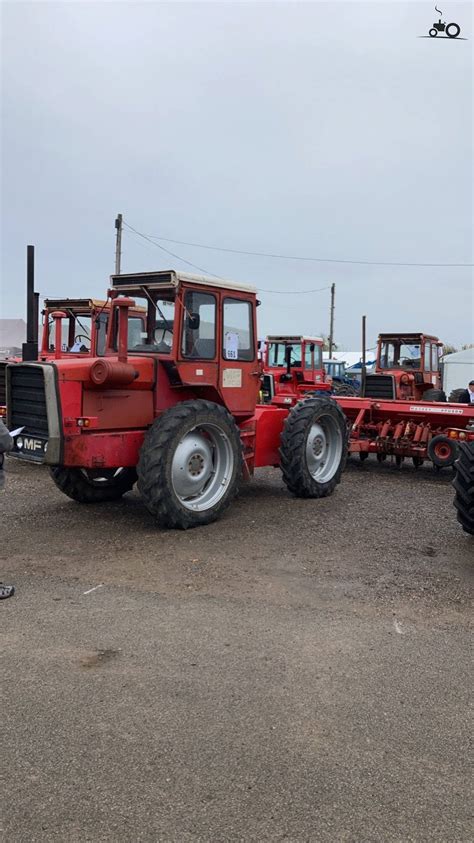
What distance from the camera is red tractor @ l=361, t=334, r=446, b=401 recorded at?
56.3 ft

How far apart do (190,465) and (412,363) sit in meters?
11.8

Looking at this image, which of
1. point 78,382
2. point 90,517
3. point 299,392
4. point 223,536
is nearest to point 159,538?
point 223,536

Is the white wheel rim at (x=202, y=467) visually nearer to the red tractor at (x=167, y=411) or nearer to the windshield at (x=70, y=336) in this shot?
the red tractor at (x=167, y=411)

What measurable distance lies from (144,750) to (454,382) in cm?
2731

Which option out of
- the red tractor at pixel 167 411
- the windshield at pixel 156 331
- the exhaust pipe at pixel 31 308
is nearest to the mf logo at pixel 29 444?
the red tractor at pixel 167 411

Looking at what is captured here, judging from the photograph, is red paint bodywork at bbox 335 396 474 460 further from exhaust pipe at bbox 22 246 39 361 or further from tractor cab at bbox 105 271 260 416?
exhaust pipe at bbox 22 246 39 361

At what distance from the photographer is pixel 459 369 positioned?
28328 mm

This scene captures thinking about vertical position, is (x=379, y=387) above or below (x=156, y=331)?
below

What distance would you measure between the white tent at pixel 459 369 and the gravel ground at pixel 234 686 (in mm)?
22369

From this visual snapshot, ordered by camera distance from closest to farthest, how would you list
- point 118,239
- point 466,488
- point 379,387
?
point 466,488
point 379,387
point 118,239

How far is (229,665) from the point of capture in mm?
4059

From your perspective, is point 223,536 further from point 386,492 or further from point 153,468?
point 386,492

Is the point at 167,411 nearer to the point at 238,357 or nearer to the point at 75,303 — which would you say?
the point at 238,357

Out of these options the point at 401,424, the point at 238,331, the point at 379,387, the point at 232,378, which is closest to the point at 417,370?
the point at 379,387
